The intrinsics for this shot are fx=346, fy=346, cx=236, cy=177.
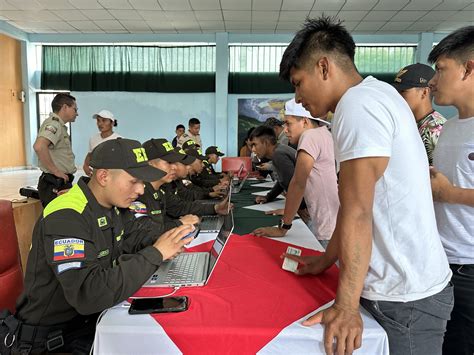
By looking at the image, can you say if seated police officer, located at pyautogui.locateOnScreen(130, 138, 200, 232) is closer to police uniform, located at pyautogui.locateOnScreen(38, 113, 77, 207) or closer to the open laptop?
the open laptop

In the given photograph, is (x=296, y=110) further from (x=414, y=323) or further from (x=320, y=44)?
(x=414, y=323)

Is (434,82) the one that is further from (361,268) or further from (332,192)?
(361,268)

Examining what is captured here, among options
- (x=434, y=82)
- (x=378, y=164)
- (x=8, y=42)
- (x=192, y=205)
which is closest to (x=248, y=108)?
(x=8, y=42)

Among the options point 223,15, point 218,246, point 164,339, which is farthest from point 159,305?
point 223,15

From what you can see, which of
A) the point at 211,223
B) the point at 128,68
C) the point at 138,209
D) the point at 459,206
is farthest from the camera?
the point at 128,68

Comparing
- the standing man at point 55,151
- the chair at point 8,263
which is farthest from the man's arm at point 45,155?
the chair at point 8,263

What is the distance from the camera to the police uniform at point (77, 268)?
88 centimetres

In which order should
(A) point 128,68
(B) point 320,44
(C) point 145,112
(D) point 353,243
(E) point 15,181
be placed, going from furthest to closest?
(C) point 145,112, (A) point 128,68, (E) point 15,181, (B) point 320,44, (D) point 353,243

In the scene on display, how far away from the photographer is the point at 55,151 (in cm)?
331

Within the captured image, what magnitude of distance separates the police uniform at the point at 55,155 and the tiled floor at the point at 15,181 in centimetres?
248

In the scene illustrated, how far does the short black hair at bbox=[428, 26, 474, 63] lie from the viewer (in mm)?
1098

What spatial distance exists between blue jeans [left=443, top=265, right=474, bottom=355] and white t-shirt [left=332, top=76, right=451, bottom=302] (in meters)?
0.48

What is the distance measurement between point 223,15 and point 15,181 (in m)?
5.48

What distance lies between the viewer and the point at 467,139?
3.66ft
